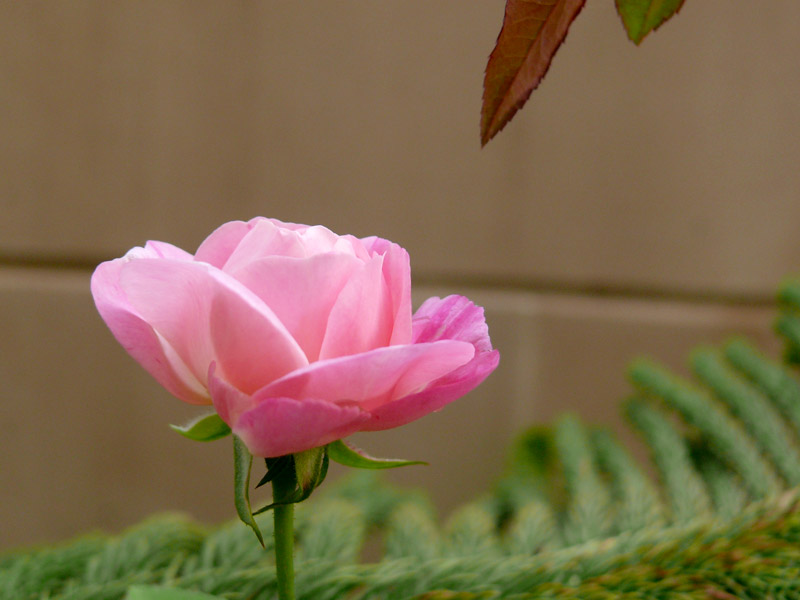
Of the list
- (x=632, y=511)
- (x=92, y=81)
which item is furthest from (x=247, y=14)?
(x=632, y=511)

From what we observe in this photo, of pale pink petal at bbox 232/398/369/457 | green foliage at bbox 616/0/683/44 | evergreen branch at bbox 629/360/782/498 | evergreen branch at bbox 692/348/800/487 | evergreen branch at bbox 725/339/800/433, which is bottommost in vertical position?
evergreen branch at bbox 629/360/782/498

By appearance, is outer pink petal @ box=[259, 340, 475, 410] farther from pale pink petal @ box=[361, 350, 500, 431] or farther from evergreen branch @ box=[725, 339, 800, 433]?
evergreen branch @ box=[725, 339, 800, 433]

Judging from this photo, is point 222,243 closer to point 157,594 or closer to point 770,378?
point 157,594

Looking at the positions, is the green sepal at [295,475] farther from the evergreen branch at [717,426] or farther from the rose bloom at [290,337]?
the evergreen branch at [717,426]

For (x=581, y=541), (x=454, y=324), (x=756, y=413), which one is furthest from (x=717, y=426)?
(x=454, y=324)

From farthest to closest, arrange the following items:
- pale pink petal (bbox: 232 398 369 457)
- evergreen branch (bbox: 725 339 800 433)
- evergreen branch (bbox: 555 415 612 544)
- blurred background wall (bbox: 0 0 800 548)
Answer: blurred background wall (bbox: 0 0 800 548), evergreen branch (bbox: 725 339 800 433), evergreen branch (bbox: 555 415 612 544), pale pink petal (bbox: 232 398 369 457)

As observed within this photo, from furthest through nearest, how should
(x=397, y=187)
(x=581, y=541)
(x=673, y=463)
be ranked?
1. (x=397, y=187)
2. (x=673, y=463)
3. (x=581, y=541)

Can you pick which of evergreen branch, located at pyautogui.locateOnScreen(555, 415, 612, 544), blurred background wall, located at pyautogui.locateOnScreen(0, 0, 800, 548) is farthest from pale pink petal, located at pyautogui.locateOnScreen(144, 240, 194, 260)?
blurred background wall, located at pyautogui.locateOnScreen(0, 0, 800, 548)
